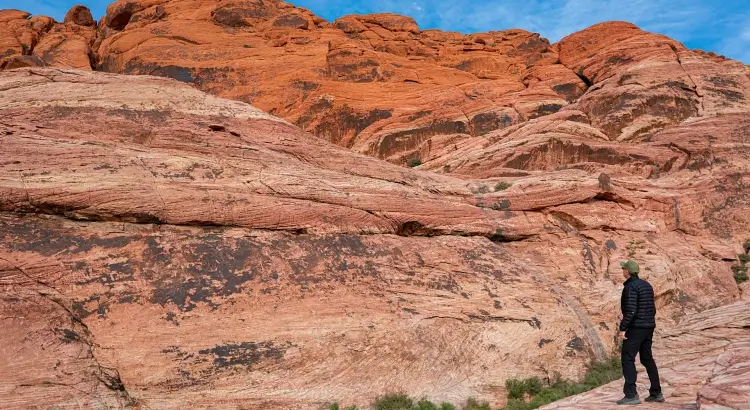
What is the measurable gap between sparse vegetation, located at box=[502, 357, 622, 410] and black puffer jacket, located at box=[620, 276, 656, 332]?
161 inches

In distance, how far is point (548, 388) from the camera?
13.8 metres

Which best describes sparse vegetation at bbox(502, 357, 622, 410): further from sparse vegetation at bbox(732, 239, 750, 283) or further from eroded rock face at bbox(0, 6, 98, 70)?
eroded rock face at bbox(0, 6, 98, 70)

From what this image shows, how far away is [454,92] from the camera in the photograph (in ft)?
125

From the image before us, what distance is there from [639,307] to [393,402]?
5.55m

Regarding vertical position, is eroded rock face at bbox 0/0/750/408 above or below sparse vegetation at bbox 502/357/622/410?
above

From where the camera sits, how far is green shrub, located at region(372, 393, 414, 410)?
12406 mm

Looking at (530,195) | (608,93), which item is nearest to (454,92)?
(608,93)

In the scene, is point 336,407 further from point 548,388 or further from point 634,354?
point 634,354

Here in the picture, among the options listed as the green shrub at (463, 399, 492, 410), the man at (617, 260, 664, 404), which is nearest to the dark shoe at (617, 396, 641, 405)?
the man at (617, 260, 664, 404)

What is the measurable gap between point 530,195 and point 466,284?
5.02 meters

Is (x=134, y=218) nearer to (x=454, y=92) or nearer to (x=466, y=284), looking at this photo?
(x=466, y=284)

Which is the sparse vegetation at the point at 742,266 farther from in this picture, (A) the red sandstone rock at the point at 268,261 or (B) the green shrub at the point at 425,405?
(B) the green shrub at the point at 425,405

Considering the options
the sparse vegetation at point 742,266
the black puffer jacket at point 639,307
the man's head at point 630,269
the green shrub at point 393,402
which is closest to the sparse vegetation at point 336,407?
the green shrub at point 393,402

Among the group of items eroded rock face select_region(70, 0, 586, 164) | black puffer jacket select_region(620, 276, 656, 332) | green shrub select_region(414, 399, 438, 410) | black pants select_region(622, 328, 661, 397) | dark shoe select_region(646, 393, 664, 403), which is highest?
eroded rock face select_region(70, 0, 586, 164)
